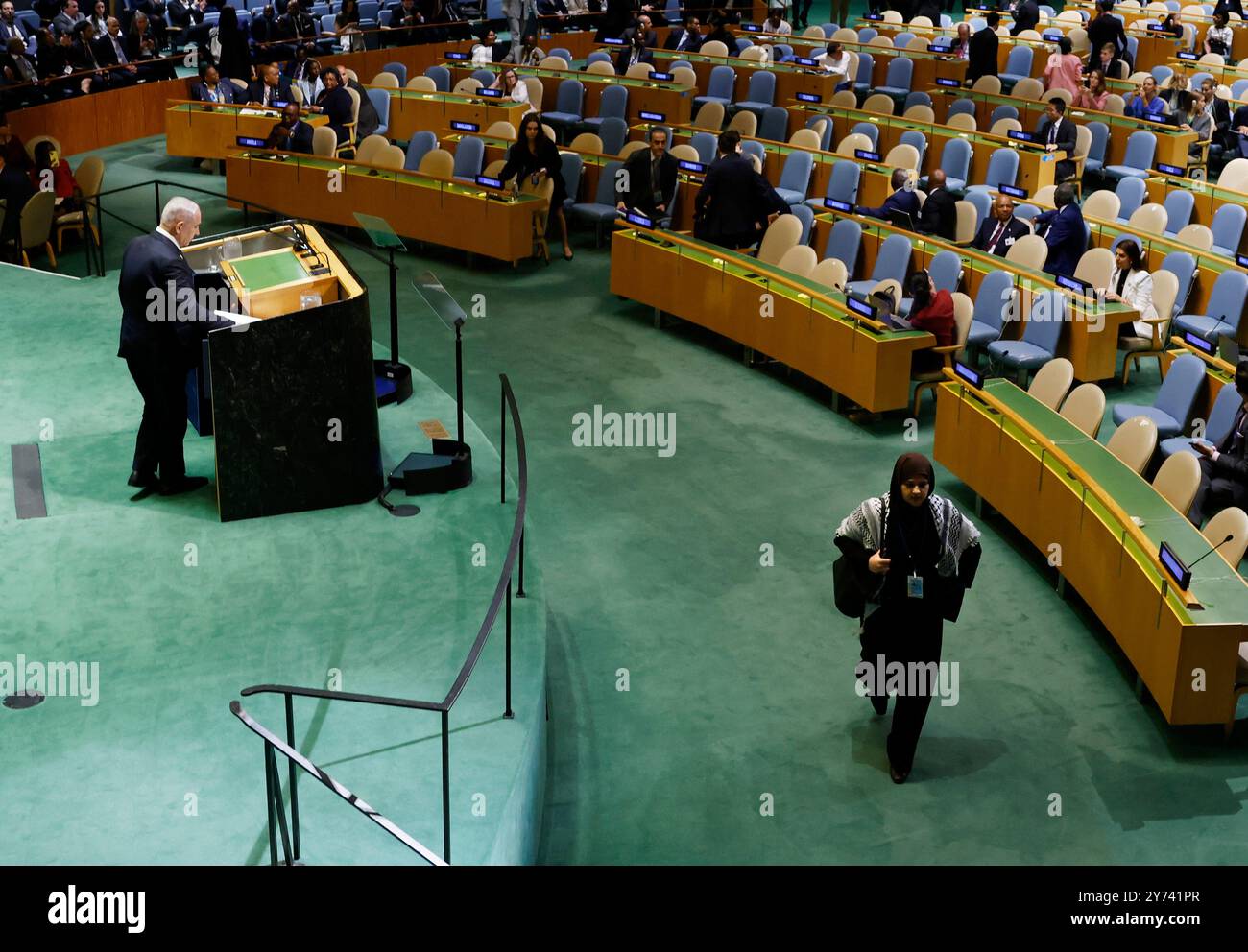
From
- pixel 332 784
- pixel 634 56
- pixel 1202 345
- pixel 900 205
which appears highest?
pixel 634 56

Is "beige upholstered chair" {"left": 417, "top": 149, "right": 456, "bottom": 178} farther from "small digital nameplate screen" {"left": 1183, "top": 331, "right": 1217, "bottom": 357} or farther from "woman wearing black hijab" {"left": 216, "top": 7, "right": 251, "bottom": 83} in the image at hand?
"small digital nameplate screen" {"left": 1183, "top": 331, "right": 1217, "bottom": 357}

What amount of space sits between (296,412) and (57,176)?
7613mm

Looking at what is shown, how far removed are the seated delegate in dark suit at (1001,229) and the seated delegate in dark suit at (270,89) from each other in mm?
8778

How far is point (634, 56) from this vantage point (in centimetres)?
2056

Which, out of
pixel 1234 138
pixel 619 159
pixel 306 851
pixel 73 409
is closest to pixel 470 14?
pixel 619 159

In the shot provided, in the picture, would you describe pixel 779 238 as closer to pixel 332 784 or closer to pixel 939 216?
pixel 939 216

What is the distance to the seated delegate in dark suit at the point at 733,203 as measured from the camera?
12438 mm

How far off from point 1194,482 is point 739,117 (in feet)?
32.4

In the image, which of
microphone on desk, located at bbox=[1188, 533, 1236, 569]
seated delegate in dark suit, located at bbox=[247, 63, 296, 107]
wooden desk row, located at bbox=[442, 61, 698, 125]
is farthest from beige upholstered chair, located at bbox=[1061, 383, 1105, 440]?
seated delegate in dark suit, located at bbox=[247, 63, 296, 107]

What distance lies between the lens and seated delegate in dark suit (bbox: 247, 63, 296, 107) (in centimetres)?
1730

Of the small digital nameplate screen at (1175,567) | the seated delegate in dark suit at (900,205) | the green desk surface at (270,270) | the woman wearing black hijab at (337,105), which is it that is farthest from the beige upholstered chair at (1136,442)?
the woman wearing black hijab at (337,105)

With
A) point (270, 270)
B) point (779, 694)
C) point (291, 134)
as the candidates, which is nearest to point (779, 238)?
point (270, 270)

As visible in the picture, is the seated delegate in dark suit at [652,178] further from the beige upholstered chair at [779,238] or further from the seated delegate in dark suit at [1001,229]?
the seated delegate in dark suit at [1001,229]
